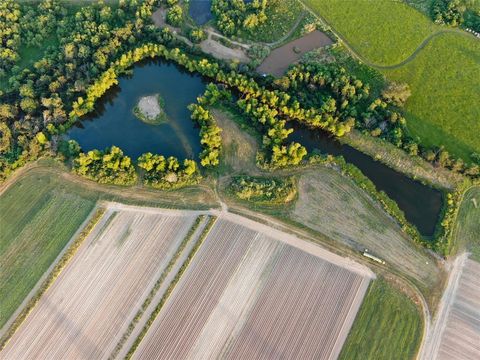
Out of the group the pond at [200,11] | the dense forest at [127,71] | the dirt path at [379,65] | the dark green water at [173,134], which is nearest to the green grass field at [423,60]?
the dirt path at [379,65]

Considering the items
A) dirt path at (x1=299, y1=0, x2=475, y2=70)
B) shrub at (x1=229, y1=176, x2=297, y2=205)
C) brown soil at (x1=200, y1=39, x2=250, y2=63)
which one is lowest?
shrub at (x1=229, y1=176, x2=297, y2=205)

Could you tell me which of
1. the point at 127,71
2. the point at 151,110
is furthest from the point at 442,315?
the point at 127,71

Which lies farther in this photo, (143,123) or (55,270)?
(143,123)

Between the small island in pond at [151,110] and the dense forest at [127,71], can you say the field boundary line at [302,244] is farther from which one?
the small island in pond at [151,110]

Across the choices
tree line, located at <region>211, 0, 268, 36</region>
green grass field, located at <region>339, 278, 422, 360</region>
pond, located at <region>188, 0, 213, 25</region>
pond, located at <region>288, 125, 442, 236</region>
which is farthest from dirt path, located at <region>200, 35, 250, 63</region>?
green grass field, located at <region>339, 278, 422, 360</region>

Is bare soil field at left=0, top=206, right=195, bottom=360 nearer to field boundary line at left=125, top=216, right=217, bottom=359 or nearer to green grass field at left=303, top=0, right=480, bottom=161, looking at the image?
field boundary line at left=125, top=216, right=217, bottom=359

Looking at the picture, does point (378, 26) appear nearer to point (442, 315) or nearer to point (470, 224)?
point (470, 224)
